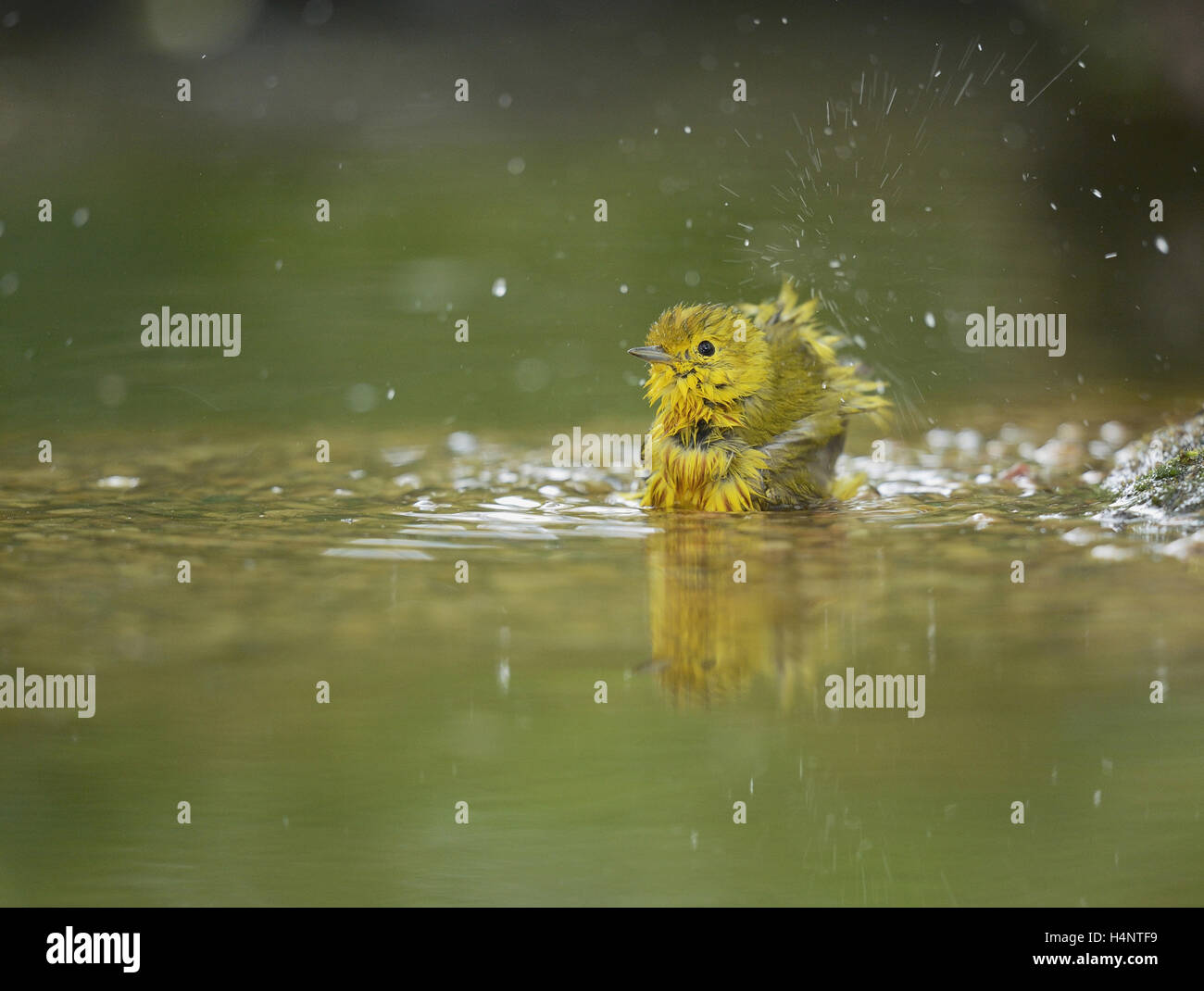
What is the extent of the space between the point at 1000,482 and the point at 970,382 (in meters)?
1.90

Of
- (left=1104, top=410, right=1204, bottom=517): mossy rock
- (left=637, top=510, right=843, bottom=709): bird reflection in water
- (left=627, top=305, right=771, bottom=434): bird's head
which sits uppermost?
(left=627, top=305, right=771, bottom=434): bird's head

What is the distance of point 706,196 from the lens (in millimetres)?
8398

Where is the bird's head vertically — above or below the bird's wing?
above

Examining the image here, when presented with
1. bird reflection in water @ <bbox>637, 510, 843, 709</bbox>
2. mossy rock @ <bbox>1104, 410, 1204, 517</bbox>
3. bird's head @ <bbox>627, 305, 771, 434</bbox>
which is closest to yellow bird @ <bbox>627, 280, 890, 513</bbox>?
bird's head @ <bbox>627, 305, 771, 434</bbox>

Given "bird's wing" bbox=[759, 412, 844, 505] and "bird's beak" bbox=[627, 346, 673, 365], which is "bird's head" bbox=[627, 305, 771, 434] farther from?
"bird's wing" bbox=[759, 412, 844, 505]

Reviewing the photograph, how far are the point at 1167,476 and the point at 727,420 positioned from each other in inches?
52.7

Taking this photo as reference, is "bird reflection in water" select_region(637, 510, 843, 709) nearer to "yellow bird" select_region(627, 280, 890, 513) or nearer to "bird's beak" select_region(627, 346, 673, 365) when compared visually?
"yellow bird" select_region(627, 280, 890, 513)

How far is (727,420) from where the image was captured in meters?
4.41

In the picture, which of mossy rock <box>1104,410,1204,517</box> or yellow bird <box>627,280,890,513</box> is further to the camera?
yellow bird <box>627,280,890,513</box>

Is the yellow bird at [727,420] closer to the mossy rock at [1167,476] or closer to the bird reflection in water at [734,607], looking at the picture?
the bird reflection in water at [734,607]

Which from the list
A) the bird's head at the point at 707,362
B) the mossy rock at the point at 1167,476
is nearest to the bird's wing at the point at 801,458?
the bird's head at the point at 707,362

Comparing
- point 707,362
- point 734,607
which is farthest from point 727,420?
point 734,607

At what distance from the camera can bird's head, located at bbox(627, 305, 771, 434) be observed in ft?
14.4

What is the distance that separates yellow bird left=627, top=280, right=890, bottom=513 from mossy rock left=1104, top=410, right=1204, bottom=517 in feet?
3.04
